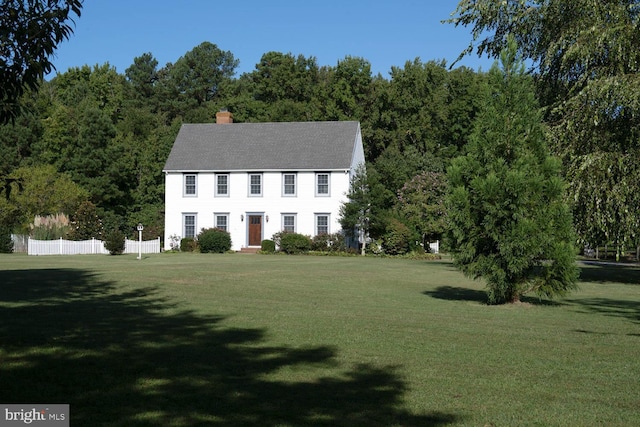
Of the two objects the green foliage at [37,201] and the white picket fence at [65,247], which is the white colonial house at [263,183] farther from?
the white picket fence at [65,247]

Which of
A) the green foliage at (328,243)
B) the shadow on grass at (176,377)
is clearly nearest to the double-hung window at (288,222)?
the green foliage at (328,243)

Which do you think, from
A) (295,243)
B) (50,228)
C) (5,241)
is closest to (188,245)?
(295,243)

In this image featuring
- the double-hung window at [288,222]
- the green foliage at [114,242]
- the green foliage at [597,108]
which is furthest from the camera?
the double-hung window at [288,222]

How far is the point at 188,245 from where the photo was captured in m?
48.0

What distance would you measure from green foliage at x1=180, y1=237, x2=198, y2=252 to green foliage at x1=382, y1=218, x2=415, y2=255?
1270cm

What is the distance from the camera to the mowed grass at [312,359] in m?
6.93

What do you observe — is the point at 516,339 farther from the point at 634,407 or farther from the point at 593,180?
the point at 593,180

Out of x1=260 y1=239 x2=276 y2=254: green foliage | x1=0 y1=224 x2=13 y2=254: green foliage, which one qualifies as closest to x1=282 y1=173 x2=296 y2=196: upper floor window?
x1=260 y1=239 x2=276 y2=254: green foliage

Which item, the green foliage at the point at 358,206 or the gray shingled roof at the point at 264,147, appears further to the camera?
the gray shingled roof at the point at 264,147

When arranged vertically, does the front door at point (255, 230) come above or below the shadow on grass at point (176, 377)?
above

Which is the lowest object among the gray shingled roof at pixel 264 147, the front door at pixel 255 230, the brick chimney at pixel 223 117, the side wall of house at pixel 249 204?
the front door at pixel 255 230

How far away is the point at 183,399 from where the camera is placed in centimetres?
717

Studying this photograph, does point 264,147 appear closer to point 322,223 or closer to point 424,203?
point 322,223

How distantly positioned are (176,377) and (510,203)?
11.5 m
